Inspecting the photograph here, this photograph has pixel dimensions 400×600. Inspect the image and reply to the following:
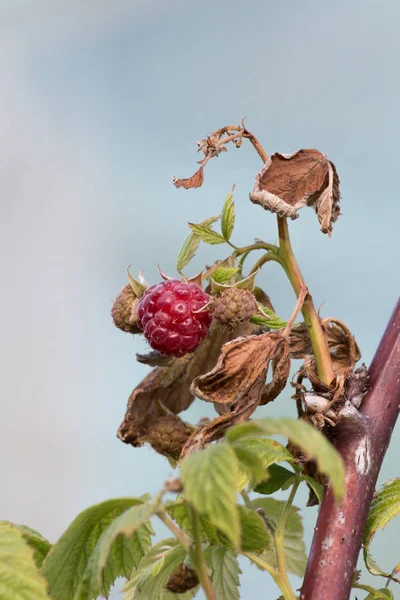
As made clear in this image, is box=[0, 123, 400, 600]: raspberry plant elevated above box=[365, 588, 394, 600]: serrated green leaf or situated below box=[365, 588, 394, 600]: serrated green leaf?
above

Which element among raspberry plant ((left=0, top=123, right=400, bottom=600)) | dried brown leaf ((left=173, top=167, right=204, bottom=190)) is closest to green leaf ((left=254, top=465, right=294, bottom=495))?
raspberry plant ((left=0, top=123, right=400, bottom=600))

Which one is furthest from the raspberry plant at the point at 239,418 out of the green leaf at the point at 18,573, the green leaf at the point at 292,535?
the green leaf at the point at 292,535

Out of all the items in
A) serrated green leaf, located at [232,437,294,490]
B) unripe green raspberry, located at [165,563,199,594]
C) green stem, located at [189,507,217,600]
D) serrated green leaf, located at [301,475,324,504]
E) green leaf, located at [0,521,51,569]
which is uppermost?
serrated green leaf, located at [232,437,294,490]

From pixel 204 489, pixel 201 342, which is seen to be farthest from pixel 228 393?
pixel 204 489

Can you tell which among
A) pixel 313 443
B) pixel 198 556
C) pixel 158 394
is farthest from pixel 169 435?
pixel 313 443

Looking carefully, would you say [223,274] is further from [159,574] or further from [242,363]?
[159,574]

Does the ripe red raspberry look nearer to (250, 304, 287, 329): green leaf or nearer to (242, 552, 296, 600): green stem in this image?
(250, 304, 287, 329): green leaf
